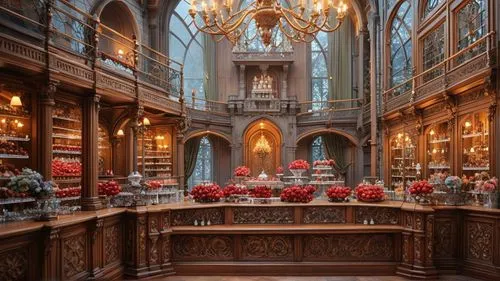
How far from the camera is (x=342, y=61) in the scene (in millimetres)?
22281

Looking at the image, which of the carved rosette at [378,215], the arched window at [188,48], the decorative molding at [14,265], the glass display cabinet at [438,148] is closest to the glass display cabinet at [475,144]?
the glass display cabinet at [438,148]

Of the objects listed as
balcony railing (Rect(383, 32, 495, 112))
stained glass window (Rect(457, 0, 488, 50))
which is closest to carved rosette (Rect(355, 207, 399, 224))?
balcony railing (Rect(383, 32, 495, 112))

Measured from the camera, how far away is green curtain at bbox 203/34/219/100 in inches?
883

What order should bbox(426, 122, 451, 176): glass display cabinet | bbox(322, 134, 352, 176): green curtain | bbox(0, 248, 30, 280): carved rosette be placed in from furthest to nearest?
bbox(322, 134, 352, 176): green curtain, bbox(426, 122, 451, 176): glass display cabinet, bbox(0, 248, 30, 280): carved rosette

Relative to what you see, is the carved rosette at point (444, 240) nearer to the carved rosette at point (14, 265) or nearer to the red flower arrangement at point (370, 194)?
the red flower arrangement at point (370, 194)

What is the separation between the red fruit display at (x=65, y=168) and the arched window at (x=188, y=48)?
11460mm

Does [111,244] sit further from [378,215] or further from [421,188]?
[421,188]

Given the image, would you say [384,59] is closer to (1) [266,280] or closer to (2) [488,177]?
(2) [488,177]

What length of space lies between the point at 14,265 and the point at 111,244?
Result: 84.9 inches

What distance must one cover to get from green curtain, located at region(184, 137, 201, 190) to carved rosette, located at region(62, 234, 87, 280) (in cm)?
1364

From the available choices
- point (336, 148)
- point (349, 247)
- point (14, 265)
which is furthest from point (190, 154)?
point (14, 265)

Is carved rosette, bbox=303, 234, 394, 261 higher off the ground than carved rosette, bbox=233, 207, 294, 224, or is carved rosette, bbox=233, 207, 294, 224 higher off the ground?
carved rosette, bbox=233, 207, 294, 224

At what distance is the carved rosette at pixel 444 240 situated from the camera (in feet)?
27.4

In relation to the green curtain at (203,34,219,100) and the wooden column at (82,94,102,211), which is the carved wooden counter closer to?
the wooden column at (82,94,102,211)
